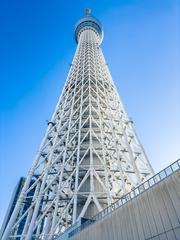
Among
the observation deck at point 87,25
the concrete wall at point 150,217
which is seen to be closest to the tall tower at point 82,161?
the concrete wall at point 150,217

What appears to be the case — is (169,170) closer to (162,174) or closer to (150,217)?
(162,174)

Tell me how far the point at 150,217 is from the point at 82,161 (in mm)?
18990

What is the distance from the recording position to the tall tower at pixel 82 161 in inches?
989

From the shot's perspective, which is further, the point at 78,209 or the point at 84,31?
the point at 84,31

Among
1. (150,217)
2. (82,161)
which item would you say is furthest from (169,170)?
(82,161)

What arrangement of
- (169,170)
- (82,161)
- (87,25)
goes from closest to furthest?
(169,170), (82,161), (87,25)

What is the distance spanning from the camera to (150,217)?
12.4 metres

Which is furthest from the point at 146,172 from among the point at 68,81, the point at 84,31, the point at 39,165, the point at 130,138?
the point at 84,31

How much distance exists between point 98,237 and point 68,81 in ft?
132

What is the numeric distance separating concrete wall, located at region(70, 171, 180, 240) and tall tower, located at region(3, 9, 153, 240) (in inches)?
331

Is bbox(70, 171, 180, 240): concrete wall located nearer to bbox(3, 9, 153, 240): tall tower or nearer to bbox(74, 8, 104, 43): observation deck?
bbox(3, 9, 153, 240): tall tower

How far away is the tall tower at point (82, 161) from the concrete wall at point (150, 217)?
8.41m

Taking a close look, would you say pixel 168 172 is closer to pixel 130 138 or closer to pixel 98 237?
pixel 98 237

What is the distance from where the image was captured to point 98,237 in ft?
51.1
